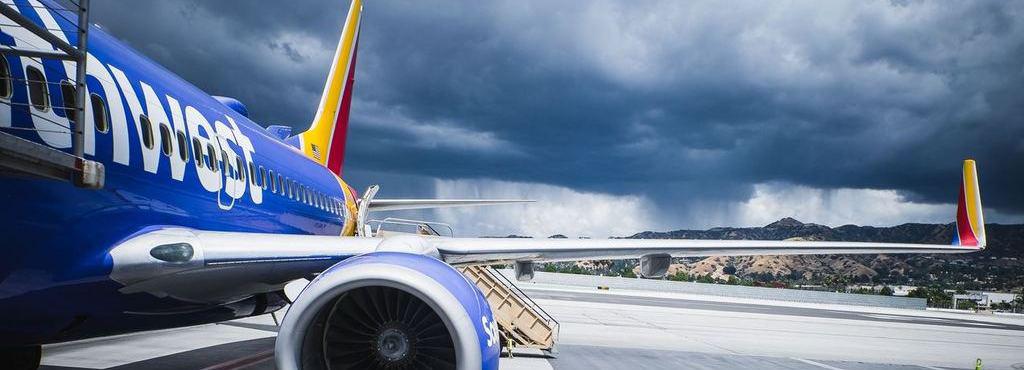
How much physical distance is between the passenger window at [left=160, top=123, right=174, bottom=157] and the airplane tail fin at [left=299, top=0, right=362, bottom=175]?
10767mm

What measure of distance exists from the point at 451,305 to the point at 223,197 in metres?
2.94

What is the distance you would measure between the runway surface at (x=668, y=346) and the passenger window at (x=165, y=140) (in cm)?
594

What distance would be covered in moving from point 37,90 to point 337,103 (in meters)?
13.7

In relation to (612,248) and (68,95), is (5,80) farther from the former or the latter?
(612,248)

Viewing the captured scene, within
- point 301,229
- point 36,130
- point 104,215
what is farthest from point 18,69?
point 301,229

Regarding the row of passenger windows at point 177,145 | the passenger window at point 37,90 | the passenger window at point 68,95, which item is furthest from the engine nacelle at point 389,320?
the passenger window at point 37,90

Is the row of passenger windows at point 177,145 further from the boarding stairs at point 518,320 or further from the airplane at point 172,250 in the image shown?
the boarding stairs at point 518,320

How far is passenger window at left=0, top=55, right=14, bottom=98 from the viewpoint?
13.6 ft

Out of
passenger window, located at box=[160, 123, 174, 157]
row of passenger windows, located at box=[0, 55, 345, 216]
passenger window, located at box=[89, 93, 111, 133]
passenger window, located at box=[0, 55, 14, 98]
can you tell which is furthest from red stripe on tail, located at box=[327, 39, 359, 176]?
passenger window, located at box=[0, 55, 14, 98]

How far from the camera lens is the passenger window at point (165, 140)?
5.91m

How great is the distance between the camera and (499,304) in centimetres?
1662

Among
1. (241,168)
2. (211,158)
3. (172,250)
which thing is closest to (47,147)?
(172,250)

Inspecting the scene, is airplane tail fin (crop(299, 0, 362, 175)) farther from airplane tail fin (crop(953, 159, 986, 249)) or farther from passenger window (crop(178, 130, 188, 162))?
airplane tail fin (crop(953, 159, 986, 249))

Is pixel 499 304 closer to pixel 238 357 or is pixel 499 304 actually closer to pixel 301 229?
pixel 238 357
